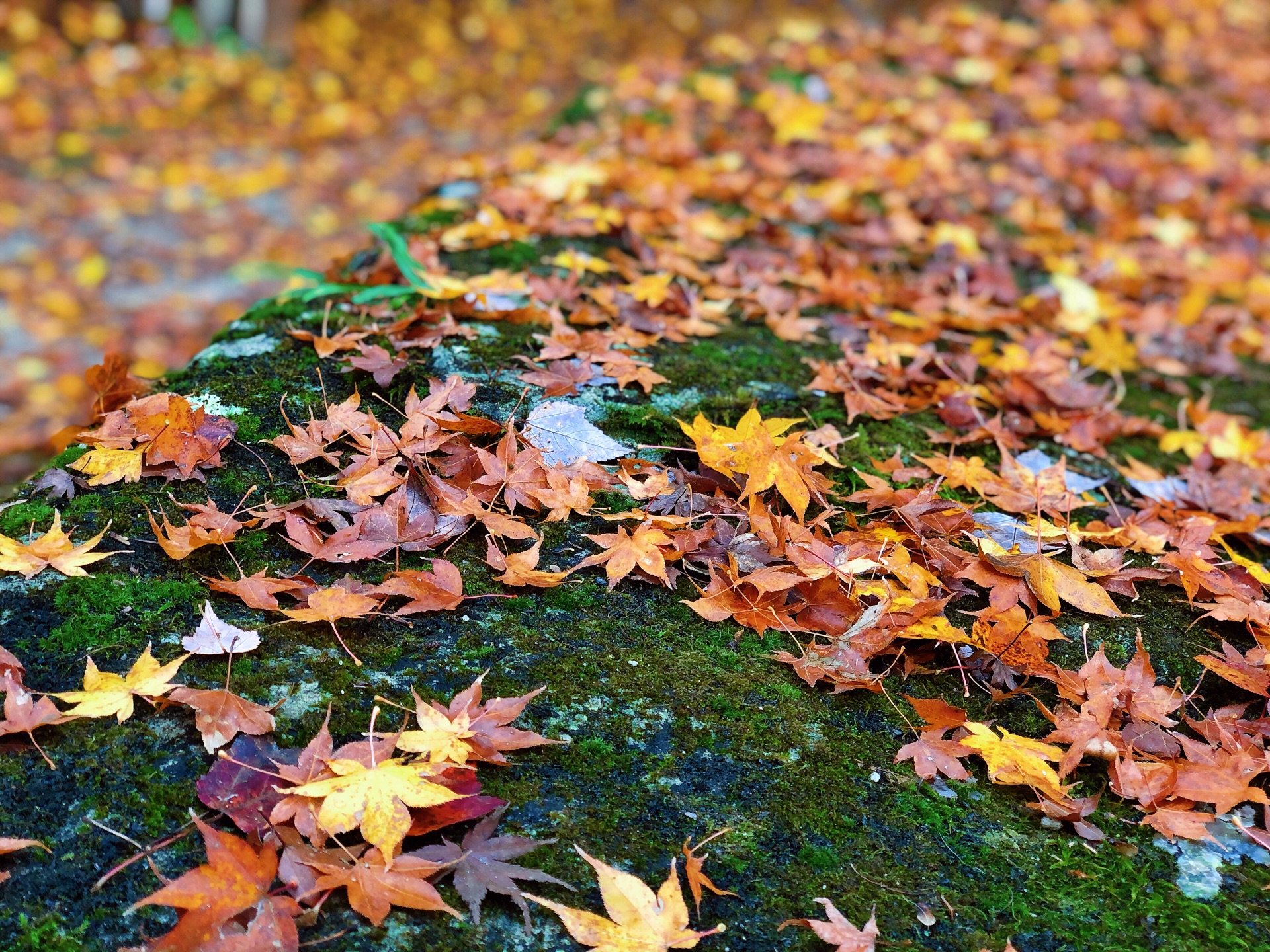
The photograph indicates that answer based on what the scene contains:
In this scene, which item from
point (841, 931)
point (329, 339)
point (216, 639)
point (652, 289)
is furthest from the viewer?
point (652, 289)

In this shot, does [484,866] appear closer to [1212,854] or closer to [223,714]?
[223,714]

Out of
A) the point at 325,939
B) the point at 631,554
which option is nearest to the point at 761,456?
the point at 631,554

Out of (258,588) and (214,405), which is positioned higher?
(214,405)

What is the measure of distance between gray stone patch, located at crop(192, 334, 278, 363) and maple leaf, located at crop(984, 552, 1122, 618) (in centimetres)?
178

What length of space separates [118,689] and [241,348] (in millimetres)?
1141

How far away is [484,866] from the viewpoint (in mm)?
1267

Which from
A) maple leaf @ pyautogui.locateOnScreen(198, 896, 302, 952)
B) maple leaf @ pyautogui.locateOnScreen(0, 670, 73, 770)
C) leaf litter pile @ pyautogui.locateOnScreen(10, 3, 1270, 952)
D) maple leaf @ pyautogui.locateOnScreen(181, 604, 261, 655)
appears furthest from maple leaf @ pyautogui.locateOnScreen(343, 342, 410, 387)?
maple leaf @ pyautogui.locateOnScreen(198, 896, 302, 952)

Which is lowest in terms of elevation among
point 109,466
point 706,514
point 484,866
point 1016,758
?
point 1016,758

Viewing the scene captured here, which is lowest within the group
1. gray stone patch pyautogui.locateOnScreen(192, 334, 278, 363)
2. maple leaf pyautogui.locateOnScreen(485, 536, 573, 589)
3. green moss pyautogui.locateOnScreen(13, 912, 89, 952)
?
green moss pyautogui.locateOnScreen(13, 912, 89, 952)

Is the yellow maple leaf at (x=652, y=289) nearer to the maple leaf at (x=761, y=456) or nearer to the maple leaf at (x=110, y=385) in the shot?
the maple leaf at (x=761, y=456)

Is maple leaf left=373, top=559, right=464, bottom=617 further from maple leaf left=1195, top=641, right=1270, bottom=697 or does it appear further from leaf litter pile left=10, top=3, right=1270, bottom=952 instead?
maple leaf left=1195, top=641, right=1270, bottom=697

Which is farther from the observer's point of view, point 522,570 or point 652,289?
point 652,289

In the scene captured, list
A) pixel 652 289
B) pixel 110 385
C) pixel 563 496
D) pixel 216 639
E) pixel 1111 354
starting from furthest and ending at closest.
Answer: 1. pixel 1111 354
2. pixel 652 289
3. pixel 110 385
4. pixel 563 496
5. pixel 216 639

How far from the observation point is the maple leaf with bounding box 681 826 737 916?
1.28m
